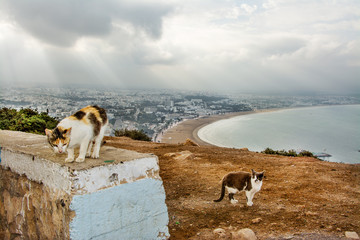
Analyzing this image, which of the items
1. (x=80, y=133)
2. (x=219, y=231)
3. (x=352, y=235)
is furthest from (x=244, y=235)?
(x=80, y=133)

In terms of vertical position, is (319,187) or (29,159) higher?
(29,159)

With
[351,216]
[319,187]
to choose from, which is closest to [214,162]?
[319,187]

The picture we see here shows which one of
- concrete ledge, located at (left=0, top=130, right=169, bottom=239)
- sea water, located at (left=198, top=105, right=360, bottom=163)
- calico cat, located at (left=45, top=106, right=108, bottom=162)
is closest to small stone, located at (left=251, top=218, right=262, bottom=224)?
concrete ledge, located at (left=0, top=130, right=169, bottom=239)

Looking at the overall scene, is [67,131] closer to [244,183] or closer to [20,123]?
[244,183]

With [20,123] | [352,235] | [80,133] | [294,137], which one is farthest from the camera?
[294,137]

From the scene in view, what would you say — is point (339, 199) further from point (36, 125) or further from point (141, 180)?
point (36, 125)
